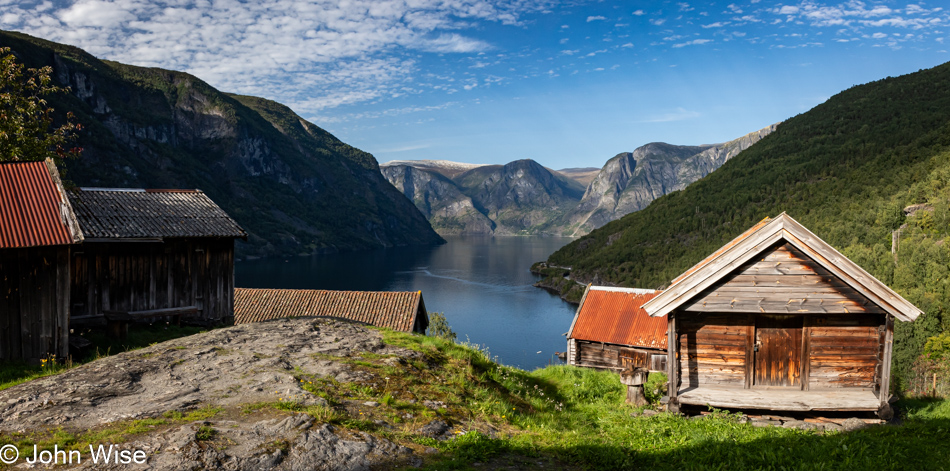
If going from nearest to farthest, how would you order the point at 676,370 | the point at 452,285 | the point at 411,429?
1. the point at 411,429
2. the point at 676,370
3. the point at 452,285

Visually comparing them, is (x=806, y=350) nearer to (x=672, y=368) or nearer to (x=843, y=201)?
(x=672, y=368)

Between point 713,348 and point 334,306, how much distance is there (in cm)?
2874

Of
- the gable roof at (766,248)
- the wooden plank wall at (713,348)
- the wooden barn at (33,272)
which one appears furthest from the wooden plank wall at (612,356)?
the wooden barn at (33,272)

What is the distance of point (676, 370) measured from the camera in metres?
12.4

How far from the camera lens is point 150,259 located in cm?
1825

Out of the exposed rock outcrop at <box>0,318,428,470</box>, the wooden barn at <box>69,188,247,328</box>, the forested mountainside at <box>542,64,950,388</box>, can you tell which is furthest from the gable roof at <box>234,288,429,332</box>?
the forested mountainside at <box>542,64,950,388</box>

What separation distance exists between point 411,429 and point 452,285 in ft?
386

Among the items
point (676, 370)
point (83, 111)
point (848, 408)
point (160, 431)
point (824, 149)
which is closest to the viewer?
point (160, 431)

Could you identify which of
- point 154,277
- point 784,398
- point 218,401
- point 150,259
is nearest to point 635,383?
point 784,398


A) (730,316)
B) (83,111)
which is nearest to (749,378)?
(730,316)

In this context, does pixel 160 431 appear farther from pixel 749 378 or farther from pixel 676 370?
pixel 749 378

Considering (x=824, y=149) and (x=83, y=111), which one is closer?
(x=824, y=149)

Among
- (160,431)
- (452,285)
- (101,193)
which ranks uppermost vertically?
(101,193)

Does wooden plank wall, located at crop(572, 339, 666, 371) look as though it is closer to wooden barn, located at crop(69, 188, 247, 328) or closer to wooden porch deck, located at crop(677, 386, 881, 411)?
wooden porch deck, located at crop(677, 386, 881, 411)
